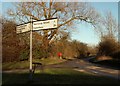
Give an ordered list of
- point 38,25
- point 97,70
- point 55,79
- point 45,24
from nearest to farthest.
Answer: point 45,24 < point 38,25 < point 55,79 < point 97,70

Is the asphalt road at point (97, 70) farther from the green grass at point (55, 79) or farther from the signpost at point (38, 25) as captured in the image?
the signpost at point (38, 25)

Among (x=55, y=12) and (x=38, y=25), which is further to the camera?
(x=55, y=12)

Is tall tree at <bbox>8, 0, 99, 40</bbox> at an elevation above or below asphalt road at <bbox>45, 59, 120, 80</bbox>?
above

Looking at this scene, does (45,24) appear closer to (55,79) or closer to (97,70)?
(55,79)

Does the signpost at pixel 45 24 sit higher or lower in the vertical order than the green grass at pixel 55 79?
higher

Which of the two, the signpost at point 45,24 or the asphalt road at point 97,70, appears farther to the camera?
the asphalt road at point 97,70

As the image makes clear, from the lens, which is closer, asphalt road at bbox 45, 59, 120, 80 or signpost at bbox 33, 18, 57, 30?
signpost at bbox 33, 18, 57, 30

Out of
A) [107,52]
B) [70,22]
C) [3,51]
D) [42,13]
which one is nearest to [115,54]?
[107,52]

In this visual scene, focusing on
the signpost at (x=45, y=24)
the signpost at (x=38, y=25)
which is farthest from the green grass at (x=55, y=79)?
the signpost at (x=45, y=24)

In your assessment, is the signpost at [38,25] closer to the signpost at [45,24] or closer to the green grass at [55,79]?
the signpost at [45,24]

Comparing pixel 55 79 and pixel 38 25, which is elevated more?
pixel 38 25

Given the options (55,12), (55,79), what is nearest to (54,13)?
(55,12)

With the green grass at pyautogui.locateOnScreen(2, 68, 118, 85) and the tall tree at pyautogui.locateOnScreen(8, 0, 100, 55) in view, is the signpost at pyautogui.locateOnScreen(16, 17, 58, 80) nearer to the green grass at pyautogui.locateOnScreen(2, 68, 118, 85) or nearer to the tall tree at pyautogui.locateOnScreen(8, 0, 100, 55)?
the green grass at pyautogui.locateOnScreen(2, 68, 118, 85)

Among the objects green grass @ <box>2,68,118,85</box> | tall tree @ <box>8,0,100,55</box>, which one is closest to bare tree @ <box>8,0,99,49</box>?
tall tree @ <box>8,0,100,55</box>
